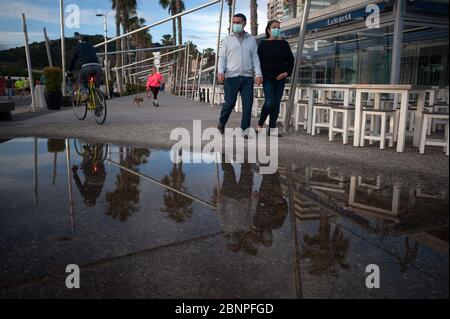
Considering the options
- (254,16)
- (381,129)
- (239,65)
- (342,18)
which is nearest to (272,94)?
(239,65)

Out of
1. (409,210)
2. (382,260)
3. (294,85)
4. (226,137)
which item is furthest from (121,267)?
(294,85)

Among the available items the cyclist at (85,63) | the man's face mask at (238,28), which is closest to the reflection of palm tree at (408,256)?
the man's face mask at (238,28)

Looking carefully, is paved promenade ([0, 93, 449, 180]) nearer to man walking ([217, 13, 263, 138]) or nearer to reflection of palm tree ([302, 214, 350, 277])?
man walking ([217, 13, 263, 138])

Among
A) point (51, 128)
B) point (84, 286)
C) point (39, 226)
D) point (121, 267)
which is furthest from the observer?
point (51, 128)

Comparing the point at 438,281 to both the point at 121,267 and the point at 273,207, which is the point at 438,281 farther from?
the point at 121,267

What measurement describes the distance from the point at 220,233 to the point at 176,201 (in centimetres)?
81

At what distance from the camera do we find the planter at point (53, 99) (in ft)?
45.8

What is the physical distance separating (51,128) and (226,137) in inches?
141

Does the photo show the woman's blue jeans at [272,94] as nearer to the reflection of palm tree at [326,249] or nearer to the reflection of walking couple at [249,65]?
the reflection of walking couple at [249,65]

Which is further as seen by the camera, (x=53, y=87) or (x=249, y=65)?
(x=53, y=87)

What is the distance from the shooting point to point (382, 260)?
2236mm

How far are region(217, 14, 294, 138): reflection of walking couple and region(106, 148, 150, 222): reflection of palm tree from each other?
8.39 ft

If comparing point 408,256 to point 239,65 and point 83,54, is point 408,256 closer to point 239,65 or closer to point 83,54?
point 239,65

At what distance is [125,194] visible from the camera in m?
3.54
